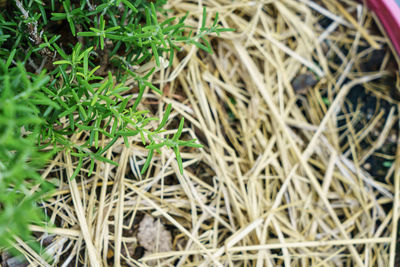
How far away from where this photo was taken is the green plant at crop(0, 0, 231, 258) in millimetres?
775

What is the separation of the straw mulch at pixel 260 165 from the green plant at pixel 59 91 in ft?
0.78

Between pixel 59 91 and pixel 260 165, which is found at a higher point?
pixel 59 91

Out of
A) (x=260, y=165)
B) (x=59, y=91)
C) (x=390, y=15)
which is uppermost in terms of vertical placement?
(x=390, y=15)

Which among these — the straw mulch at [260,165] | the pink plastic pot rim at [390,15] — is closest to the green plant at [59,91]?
the straw mulch at [260,165]

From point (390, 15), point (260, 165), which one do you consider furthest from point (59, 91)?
point (390, 15)

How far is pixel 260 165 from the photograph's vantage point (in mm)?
1600

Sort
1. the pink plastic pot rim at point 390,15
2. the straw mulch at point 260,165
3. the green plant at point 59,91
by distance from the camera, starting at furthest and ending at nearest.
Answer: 1. the pink plastic pot rim at point 390,15
2. the straw mulch at point 260,165
3. the green plant at point 59,91

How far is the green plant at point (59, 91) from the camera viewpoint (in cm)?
78

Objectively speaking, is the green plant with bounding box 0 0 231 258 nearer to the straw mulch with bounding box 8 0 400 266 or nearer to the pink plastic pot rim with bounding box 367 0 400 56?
the straw mulch with bounding box 8 0 400 266

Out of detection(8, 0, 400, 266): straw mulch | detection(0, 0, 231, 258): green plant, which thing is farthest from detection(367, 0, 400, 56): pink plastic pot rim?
detection(0, 0, 231, 258): green plant

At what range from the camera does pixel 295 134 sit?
1728mm

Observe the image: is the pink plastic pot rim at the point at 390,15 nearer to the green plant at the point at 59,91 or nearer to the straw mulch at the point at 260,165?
the straw mulch at the point at 260,165

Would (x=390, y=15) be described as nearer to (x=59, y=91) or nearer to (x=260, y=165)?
(x=260, y=165)

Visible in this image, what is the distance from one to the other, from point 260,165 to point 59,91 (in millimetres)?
925
